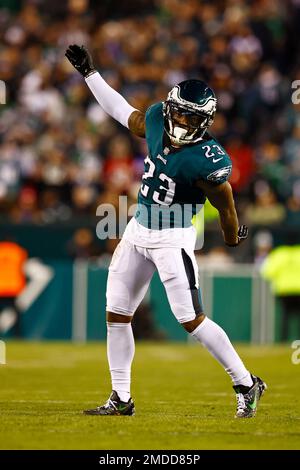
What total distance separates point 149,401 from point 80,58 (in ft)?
8.03

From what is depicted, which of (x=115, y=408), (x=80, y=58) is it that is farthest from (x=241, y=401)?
(x=80, y=58)

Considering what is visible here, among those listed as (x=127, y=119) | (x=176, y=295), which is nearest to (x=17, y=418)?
(x=176, y=295)

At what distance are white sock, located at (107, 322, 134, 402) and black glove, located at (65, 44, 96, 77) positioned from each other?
1579 mm

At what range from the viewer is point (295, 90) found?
1655 centimetres

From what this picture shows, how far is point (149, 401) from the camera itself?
8391mm

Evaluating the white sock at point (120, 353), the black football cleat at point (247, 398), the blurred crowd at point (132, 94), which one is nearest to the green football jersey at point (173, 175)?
the white sock at point (120, 353)

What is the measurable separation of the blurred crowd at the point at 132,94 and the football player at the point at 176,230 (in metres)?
8.10

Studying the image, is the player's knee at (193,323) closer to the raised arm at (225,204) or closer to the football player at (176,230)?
the football player at (176,230)

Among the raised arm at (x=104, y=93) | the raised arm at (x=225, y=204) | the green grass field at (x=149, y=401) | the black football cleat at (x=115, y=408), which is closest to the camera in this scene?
the green grass field at (x=149, y=401)

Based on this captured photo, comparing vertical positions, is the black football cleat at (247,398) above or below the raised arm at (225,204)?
below

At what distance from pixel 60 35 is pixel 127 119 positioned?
Answer: 39.6 ft

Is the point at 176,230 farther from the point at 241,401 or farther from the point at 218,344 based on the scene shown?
the point at 241,401

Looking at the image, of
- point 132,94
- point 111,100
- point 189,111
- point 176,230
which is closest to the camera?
point 189,111

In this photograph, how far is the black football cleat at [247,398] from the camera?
7.14 metres
